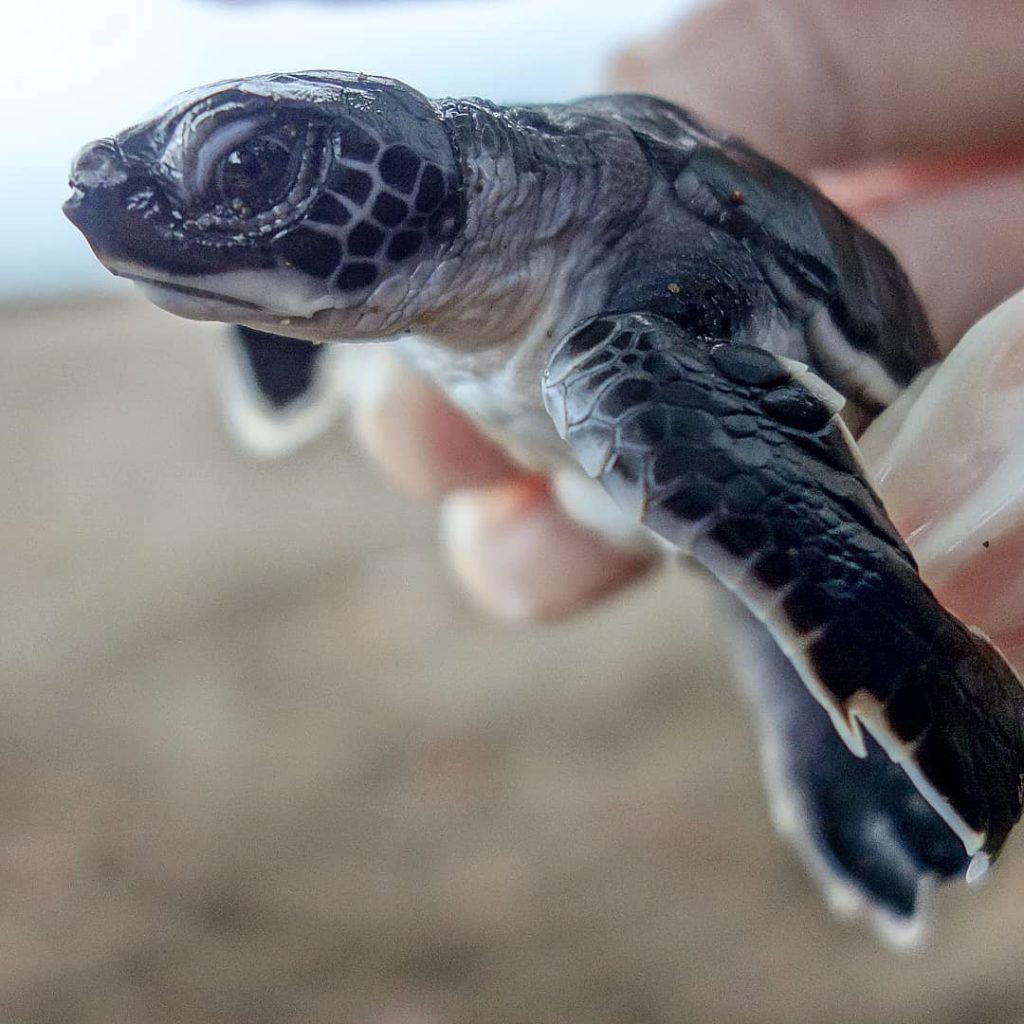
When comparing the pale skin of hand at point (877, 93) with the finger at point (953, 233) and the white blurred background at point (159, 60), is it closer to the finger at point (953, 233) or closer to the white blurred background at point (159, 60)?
the finger at point (953, 233)

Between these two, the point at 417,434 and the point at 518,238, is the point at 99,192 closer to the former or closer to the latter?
the point at 518,238

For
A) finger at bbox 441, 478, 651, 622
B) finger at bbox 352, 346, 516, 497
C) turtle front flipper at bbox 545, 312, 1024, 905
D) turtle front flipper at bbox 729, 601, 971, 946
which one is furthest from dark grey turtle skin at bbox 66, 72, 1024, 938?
finger at bbox 441, 478, 651, 622

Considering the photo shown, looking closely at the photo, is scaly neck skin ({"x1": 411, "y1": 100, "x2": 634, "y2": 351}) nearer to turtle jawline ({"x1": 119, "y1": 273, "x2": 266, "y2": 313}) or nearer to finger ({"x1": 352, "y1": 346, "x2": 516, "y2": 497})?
turtle jawline ({"x1": 119, "y1": 273, "x2": 266, "y2": 313})

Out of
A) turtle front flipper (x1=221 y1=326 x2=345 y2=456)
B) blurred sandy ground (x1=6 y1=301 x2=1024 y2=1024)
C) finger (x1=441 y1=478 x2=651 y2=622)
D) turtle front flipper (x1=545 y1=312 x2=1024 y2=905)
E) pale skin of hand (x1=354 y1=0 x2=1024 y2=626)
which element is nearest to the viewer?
turtle front flipper (x1=545 y1=312 x2=1024 y2=905)

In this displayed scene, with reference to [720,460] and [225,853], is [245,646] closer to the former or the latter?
[225,853]

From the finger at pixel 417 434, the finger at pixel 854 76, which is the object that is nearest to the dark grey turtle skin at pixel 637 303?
the finger at pixel 854 76

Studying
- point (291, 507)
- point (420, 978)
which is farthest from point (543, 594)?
point (291, 507)
